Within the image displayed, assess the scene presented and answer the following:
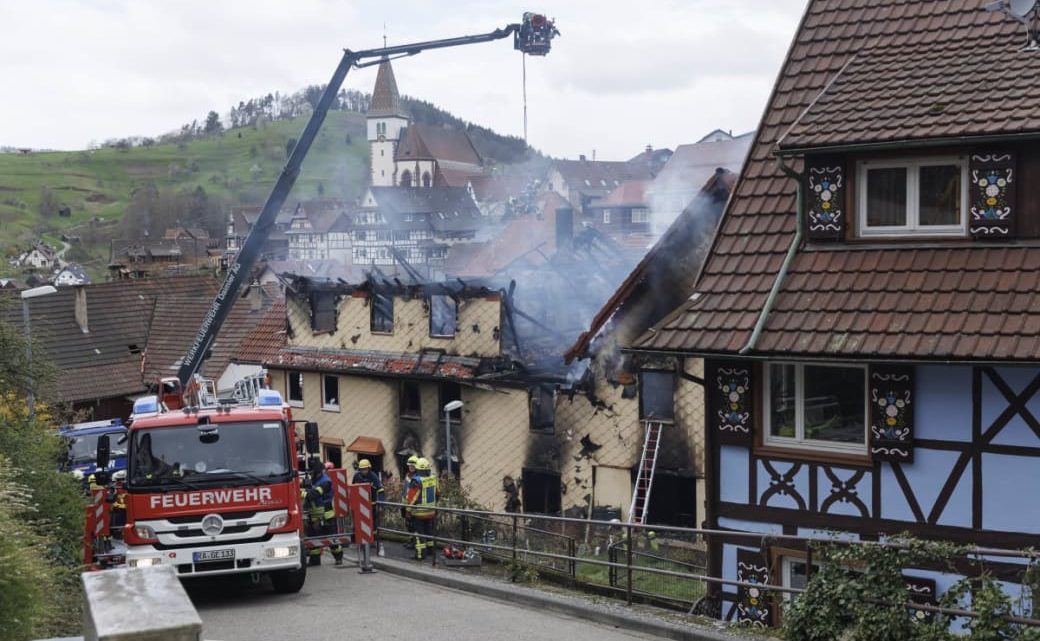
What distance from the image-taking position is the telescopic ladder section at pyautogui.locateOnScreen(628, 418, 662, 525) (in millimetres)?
21422

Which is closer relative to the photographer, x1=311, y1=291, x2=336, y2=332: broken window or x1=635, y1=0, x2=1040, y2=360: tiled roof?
x1=635, y1=0, x2=1040, y2=360: tiled roof

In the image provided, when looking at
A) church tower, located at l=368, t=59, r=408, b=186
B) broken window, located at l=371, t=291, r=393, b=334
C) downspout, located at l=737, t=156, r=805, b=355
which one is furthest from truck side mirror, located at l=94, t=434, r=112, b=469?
church tower, located at l=368, t=59, r=408, b=186

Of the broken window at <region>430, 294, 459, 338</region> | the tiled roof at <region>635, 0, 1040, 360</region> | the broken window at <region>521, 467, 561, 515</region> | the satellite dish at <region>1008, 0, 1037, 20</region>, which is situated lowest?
the broken window at <region>521, 467, 561, 515</region>

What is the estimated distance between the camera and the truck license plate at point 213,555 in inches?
512

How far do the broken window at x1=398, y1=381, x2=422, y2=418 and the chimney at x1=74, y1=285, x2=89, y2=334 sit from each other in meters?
16.6

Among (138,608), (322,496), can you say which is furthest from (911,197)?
(138,608)

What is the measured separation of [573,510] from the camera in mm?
23828

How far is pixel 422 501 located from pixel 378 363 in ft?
41.0

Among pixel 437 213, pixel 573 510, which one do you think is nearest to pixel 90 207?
pixel 437 213

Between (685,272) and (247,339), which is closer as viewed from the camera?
(685,272)

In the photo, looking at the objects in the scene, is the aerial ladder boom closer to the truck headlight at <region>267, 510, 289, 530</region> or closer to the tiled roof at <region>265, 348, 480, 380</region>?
the tiled roof at <region>265, 348, 480, 380</region>

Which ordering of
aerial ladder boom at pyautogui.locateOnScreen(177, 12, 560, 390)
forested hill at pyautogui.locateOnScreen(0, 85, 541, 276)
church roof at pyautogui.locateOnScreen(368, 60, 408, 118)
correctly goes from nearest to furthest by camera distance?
1. aerial ladder boom at pyautogui.locateOnScreen(177, 12, 560, 390)
2. forested hill at pyautogui.locateOnScreen(0, 85, 541, 276)
3. church roof at pyautogui.locateOnScreen(368, 60, 408, 118)

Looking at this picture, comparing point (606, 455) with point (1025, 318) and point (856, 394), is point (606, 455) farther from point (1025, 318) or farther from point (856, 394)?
point (1025, 318)

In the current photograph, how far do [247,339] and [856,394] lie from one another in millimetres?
25242
